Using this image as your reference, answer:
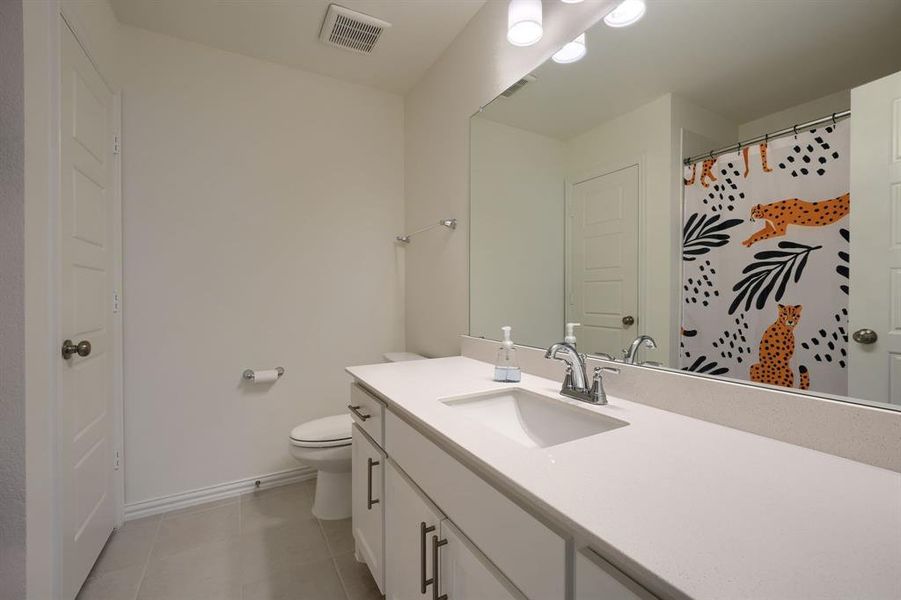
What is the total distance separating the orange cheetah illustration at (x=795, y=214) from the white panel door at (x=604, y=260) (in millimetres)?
309

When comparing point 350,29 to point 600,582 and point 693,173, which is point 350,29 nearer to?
point 693,173

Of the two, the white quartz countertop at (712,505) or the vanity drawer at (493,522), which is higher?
the white quartz countertop at (712,505)

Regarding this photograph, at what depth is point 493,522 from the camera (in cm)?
71

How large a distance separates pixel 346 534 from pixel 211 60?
2530 millimetres

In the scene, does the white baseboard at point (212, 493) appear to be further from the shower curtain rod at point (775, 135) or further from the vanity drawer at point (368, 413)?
the shower curtain rod at point (775, 135)

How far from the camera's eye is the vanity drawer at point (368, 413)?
1.25 meters

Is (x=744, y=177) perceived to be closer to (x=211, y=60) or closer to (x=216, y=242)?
(x=216, y=242)

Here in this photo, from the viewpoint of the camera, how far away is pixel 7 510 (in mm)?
1085

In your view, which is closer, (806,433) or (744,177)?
(806,433)

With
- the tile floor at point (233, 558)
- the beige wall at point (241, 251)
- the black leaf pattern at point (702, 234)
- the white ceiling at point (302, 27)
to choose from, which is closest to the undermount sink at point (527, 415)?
the black leaf pattern at point (702, 234)

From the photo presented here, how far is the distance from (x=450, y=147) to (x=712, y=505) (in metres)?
1.90

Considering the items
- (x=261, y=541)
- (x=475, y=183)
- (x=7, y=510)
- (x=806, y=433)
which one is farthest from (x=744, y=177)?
(x=261, y=541)

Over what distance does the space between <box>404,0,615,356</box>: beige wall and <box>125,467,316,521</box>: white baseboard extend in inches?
40.1


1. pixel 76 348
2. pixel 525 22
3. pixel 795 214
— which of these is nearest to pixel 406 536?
pixel 795 214
